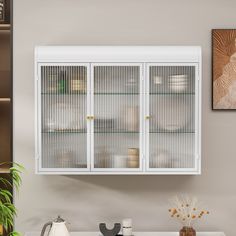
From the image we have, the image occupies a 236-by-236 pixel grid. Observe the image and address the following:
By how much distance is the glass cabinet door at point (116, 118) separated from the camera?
3.23 metres

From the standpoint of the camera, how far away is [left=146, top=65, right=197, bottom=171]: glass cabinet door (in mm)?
3227

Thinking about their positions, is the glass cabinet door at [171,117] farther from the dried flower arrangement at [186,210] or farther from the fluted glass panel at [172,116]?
the dried flower arrangement at [186,210]

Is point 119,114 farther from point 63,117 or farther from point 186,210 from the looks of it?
point 186,210

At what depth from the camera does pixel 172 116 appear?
3.24 metres

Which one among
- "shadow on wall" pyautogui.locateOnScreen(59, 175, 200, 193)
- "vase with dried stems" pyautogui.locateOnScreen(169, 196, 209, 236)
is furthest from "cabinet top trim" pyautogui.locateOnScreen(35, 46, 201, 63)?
"vase with dried stems" pyautogui.locateOnScreen(169, 196, 209, 236)

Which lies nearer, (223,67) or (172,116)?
(172,116)

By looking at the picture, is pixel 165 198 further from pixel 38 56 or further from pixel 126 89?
pixel 38 56

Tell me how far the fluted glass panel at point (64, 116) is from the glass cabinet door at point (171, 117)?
47 centimetres

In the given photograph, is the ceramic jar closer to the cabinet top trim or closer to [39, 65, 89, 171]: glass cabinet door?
[39, 65, 89, 171]: glass cabinet door

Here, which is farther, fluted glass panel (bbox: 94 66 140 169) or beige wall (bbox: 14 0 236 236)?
beige wall (bbox: 14 0 236 236)

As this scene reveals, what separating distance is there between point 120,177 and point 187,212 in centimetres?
57

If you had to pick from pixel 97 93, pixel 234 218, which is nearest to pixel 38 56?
pixel 97 93

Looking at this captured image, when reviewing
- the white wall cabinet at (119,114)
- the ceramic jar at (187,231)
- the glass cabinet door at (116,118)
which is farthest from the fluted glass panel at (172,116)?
the ceramic jar at (187,231)

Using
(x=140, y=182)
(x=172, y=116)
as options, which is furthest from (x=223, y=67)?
(x=140, y=182)
